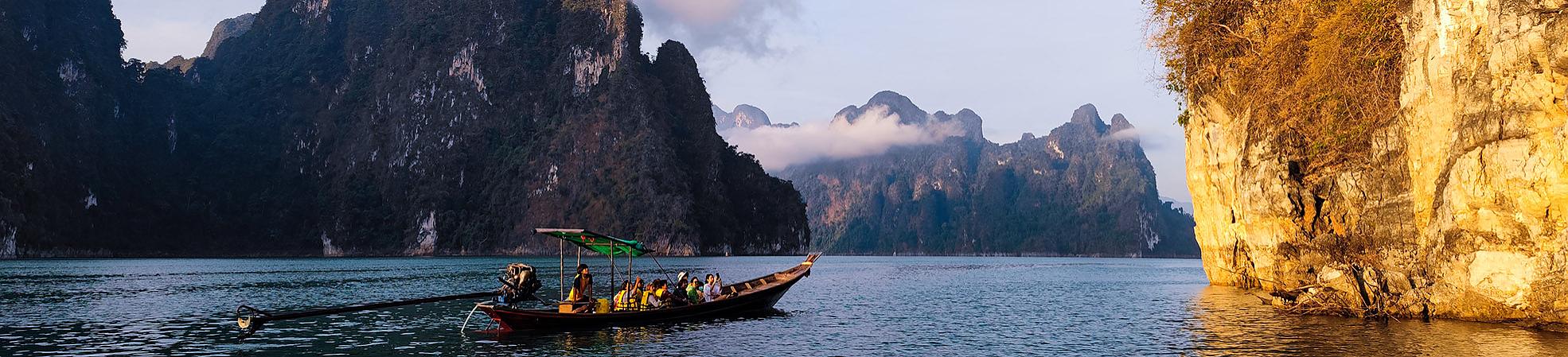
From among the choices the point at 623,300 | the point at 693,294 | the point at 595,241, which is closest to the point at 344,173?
the point at 693,294

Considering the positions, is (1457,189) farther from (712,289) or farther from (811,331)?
(712,289)

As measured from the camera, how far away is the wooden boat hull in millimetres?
26641

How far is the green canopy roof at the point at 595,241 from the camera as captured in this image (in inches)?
1096

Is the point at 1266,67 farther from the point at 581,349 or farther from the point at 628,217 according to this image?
the point at 628,217

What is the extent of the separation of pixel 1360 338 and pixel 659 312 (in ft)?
63.6

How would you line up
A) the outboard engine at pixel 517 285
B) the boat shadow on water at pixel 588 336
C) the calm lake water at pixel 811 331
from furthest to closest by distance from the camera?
the outboard engine at pixel 517 285 → the boat shadow on water at pixel 588 336 → the calm lake water at pixel 811 331

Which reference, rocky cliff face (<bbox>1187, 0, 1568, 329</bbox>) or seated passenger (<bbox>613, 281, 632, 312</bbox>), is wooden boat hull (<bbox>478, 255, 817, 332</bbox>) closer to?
seated passenger (<bbox>613, 281, 632, 312</bbox>)

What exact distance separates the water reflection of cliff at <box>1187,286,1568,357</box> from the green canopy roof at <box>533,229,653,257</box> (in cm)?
1670

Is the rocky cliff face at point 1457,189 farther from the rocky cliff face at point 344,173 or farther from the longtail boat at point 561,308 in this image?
the rocky cliff face at point 344,173

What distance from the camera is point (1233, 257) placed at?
158ft

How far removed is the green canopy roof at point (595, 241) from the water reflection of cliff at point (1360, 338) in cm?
→ 1670

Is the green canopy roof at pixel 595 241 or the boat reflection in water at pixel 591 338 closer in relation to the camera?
the boat reflection in water at pixel 591 338

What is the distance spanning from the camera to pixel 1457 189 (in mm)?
24859

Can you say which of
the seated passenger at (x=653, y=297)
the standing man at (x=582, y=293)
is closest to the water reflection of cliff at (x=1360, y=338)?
the seated passenger at (x=653, y=297)
